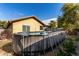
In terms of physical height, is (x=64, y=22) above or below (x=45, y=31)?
above

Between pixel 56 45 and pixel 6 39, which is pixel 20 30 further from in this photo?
pixel 56 45

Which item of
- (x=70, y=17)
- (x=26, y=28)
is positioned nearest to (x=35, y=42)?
(x=26, y=28)

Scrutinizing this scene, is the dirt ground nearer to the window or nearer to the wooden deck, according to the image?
the wooden deck

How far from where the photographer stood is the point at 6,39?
2.21m

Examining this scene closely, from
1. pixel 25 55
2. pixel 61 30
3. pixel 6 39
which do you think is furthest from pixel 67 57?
pixel 6 39

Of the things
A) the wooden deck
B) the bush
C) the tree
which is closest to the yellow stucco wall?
the wooden deck

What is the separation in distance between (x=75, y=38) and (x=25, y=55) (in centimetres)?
80

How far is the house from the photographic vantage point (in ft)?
7.11

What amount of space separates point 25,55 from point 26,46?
0.14m

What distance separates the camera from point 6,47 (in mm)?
2199

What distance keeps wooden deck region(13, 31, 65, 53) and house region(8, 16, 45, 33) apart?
0.12 m

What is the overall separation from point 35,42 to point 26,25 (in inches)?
11.7

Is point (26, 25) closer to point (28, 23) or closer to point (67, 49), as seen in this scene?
point (28, 23)


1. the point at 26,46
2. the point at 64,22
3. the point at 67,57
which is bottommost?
the point at 67,57
